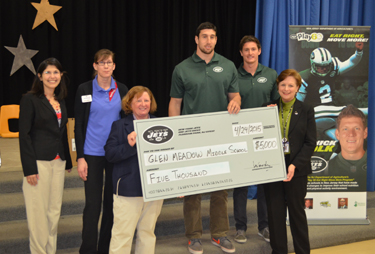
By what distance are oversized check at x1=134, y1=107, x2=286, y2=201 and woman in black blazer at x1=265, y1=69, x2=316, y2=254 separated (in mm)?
76

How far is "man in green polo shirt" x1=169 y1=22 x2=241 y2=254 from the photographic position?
2.69 metres

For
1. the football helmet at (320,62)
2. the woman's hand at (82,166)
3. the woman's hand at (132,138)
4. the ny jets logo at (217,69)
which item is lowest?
the woman's hand at (82,166)

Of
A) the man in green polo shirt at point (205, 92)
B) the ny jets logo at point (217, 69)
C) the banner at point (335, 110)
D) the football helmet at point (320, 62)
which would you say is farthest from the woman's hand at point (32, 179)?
the football helmet at point (320, 62)

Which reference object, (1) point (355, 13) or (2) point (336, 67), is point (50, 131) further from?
(1) point (355, 13)

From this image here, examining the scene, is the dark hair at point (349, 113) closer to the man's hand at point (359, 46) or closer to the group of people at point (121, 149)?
the man's hand at point (359, 46)

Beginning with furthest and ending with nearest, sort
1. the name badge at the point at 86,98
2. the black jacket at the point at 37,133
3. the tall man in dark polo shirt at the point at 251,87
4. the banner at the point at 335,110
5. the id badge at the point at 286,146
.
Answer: the banner at the point at 335,110 < the tall man in dark polo shirt at the point at 251,87 < the id badge at the point at 286,146 < the name badge at the point at 86,98 < the black jacket at the point at 37,133

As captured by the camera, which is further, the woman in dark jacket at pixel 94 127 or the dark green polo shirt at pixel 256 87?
the dark green polo shirt at pixel 256 87

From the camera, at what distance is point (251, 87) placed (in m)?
2.98

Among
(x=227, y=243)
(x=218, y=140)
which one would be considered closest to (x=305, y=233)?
(x=227, y=243)

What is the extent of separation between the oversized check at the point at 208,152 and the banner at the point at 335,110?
1.13 metres

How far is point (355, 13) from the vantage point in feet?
15.3

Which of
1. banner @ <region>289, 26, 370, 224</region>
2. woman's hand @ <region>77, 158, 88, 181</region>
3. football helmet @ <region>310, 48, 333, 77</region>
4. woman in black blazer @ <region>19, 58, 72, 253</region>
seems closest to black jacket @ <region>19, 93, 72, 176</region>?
woman in black blazer @ <region>19, 58, 72, 253</region>

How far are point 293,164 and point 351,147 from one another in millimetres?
1376

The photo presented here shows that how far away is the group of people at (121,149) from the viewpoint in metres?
2.29
